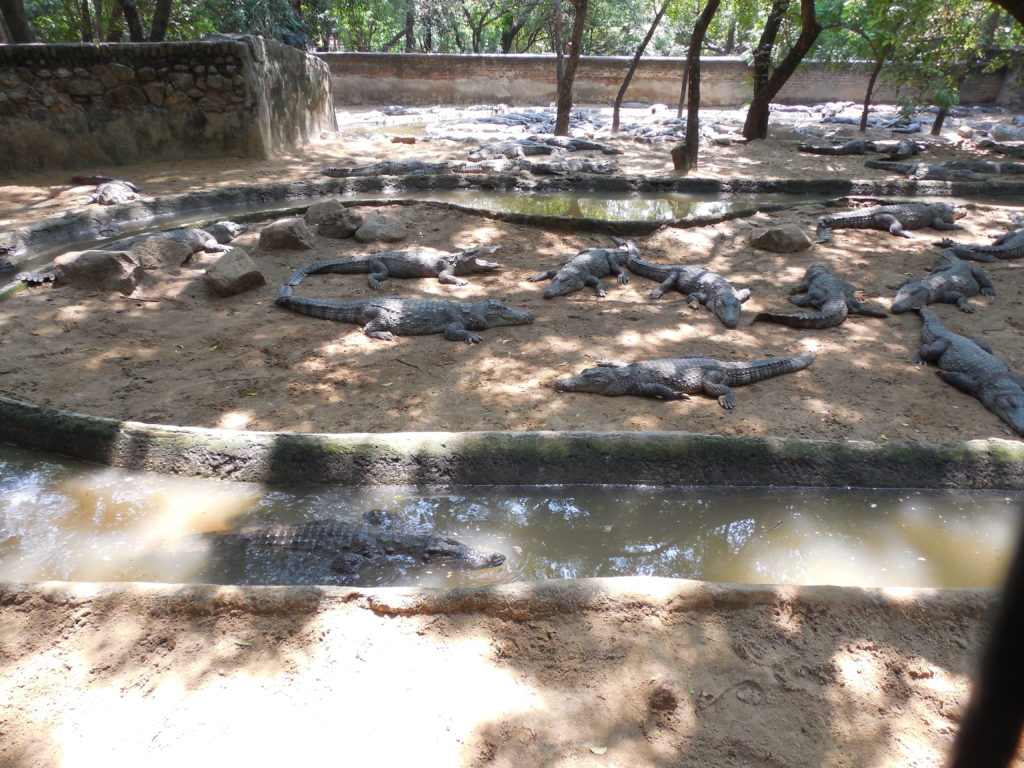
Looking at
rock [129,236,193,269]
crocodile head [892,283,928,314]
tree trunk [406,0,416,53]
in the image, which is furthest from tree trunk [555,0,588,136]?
tree trunk [406,0,416,53]

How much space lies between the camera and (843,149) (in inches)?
492

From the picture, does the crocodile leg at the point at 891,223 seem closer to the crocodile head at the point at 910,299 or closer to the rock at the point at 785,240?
the rock at the point at 785,240

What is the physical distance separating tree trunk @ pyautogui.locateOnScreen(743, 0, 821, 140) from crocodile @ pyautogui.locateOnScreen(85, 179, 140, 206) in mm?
11313

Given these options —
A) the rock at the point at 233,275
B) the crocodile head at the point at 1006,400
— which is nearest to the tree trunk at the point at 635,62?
the rock at the point at 233,275

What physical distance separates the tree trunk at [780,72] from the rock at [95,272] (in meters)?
11.5

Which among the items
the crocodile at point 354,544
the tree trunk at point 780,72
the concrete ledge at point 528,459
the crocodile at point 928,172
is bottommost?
the crocodile at point 354,544

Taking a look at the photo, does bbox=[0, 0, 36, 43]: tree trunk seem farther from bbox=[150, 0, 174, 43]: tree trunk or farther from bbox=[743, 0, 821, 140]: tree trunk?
bbox=[743, 0, 821, 140]: tree trunk

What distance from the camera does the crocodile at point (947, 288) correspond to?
18.0ft

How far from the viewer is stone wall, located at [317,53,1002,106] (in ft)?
67.5

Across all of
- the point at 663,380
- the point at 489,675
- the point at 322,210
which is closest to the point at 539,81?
the point at 322,210

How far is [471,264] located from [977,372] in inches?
171

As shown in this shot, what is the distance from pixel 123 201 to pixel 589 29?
80.7 feet

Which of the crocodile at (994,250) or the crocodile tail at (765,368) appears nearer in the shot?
the crocodile tail at (765,368)

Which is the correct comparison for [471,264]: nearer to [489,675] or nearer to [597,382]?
[597,382]
